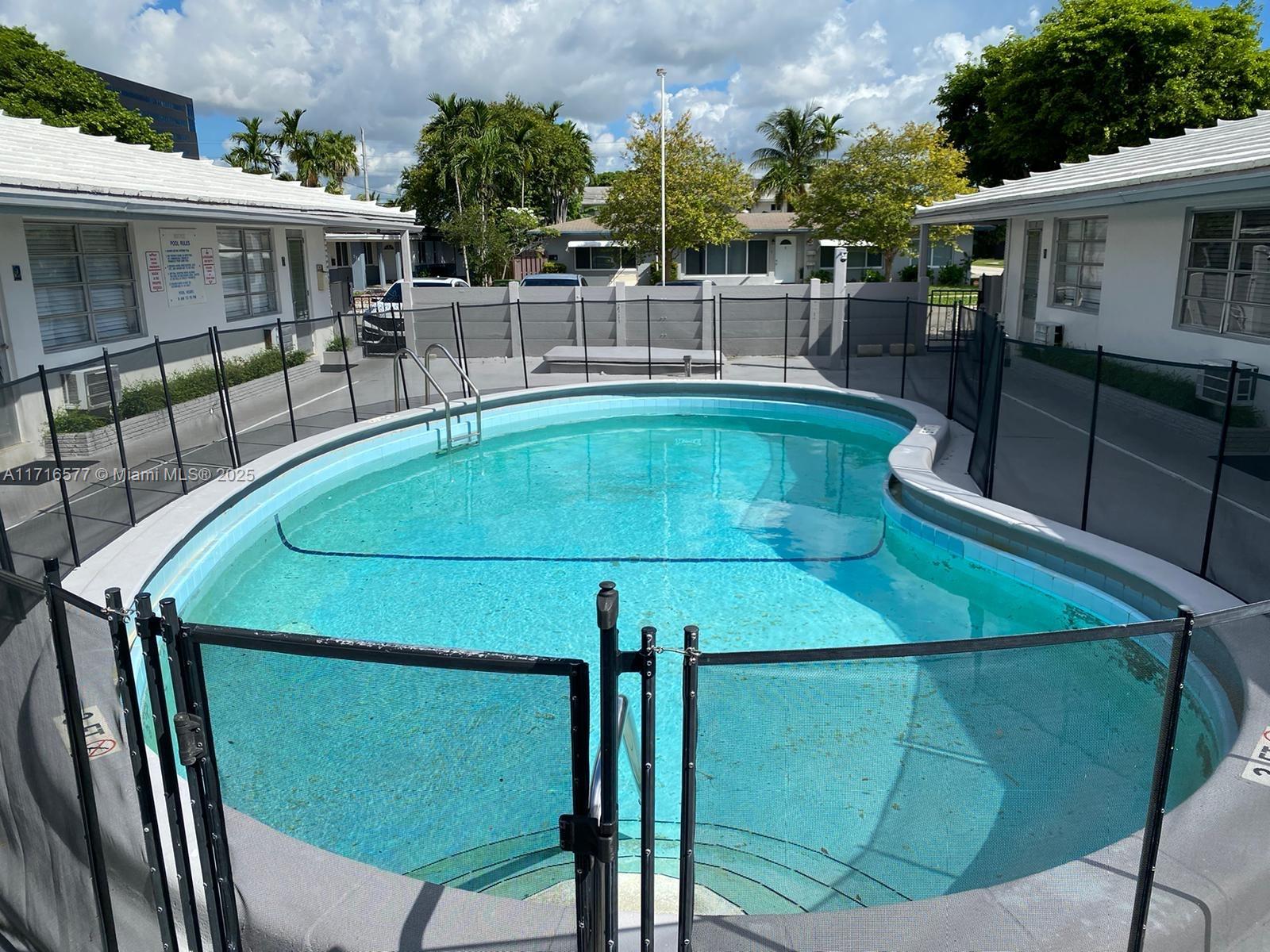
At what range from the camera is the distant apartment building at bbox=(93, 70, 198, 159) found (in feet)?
417

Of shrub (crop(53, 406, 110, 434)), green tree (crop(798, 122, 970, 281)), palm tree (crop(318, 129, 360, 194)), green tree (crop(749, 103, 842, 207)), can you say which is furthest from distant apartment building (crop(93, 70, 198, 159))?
shrub (crop(53, 406, 110, 434))

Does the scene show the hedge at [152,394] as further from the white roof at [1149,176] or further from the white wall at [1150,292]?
the white wall at [1150,292]

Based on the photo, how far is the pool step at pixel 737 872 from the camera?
2979 mm

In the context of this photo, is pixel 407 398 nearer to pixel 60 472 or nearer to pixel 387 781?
pixel 60 472

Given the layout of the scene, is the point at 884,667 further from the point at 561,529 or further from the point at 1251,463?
the point at 561,529

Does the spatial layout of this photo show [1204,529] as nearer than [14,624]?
No


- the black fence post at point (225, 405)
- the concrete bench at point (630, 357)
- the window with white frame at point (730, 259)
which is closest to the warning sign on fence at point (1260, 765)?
the black fence post at point (225, 405)

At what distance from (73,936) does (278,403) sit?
11216 mm

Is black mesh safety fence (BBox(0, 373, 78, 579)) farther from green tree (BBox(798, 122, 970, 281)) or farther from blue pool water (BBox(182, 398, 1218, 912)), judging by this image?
green tree (BBox(798, 122, 970, 281))

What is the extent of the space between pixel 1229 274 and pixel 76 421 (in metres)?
13.6

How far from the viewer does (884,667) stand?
9.03 feet

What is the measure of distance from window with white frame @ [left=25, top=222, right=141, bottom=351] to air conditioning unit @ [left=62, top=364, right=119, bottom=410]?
272 centimetres

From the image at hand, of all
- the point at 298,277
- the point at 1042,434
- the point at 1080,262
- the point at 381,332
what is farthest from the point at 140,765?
the point at 381,332

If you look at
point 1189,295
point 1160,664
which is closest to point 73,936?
point 1160,664
